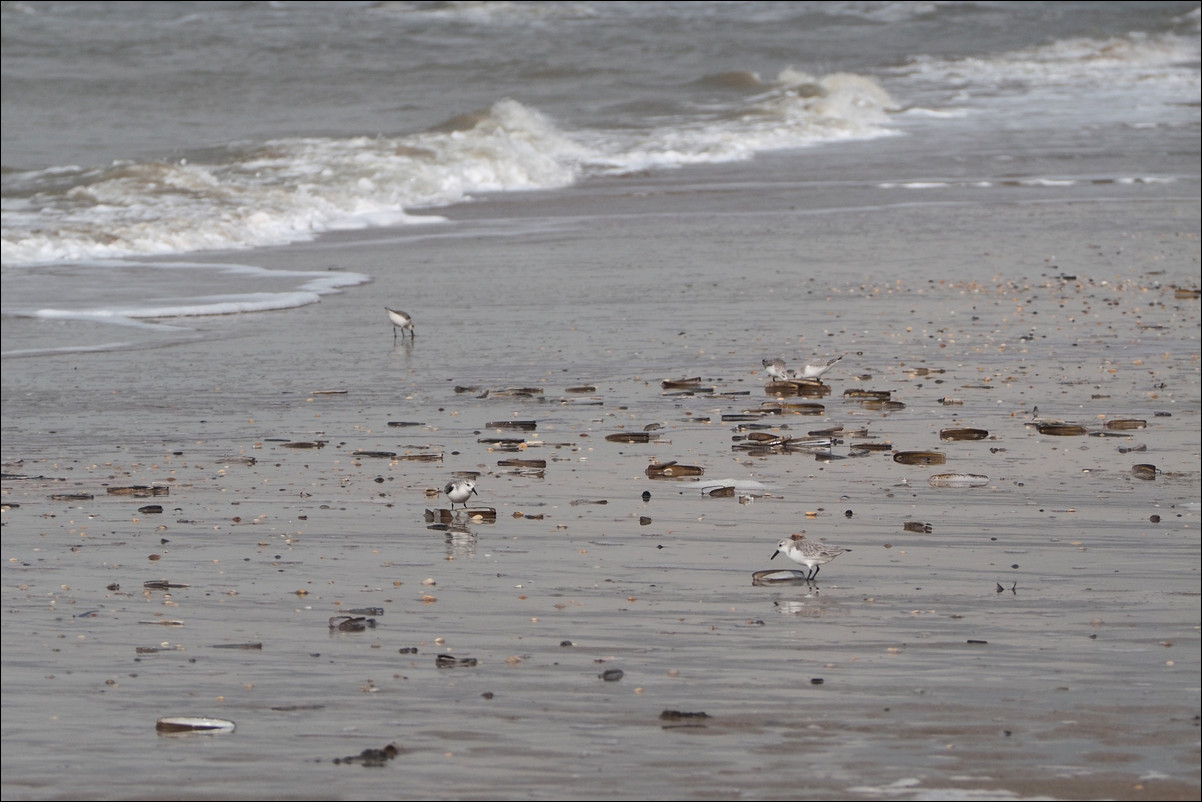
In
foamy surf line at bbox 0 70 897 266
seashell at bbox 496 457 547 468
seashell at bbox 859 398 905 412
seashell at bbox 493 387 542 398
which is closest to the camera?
seashell at bbox 496 457 547 468

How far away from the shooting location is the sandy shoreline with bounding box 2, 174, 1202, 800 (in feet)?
13.2

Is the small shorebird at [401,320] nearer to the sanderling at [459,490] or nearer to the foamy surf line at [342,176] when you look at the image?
the sanderling at [459,490]

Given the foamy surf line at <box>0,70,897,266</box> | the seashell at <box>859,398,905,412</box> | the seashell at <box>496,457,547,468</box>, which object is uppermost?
the foamy surf line at <box>0,70,897,266</box>

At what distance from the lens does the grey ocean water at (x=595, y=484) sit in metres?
4.12

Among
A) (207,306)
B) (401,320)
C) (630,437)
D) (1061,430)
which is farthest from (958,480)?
(207,306)

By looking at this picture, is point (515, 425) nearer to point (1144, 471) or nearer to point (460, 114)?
point (1144, 471)

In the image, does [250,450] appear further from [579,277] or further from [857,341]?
[579,277]

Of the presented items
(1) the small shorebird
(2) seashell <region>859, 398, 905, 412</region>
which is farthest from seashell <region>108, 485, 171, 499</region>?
(2) seashell <region>859, 398, 905, 412</region>

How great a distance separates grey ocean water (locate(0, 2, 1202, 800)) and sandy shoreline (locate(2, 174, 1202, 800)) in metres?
0.02

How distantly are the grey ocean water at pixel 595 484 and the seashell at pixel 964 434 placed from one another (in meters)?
0.13

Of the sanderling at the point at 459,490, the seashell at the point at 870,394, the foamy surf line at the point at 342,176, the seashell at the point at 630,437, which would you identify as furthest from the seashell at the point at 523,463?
the foamy surf line at the point at 342,176

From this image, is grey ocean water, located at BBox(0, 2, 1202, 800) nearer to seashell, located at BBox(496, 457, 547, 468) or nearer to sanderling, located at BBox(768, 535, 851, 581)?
seashell, located at BBox(496, 457, 547, 468)

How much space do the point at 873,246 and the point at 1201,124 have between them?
15.3 meters

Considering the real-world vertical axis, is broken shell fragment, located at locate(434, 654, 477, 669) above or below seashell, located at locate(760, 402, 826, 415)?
below
